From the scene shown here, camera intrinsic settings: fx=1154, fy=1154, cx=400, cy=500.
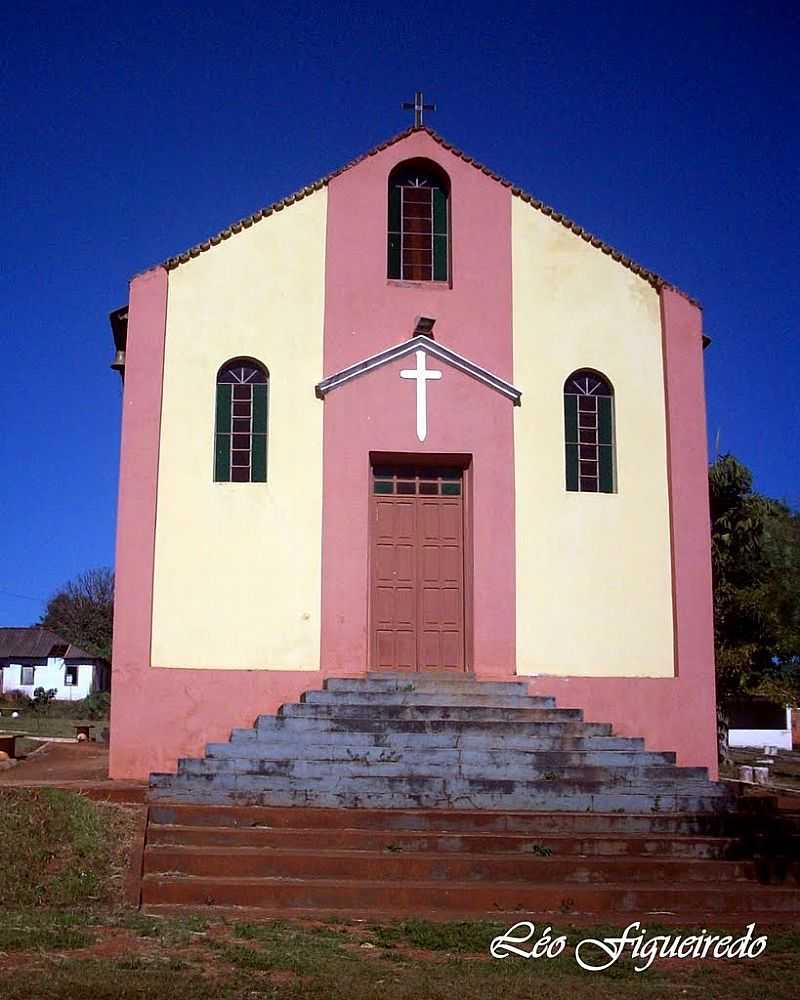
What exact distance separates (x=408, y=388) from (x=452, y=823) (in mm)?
5893

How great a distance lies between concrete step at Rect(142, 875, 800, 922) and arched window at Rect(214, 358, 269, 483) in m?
5.90

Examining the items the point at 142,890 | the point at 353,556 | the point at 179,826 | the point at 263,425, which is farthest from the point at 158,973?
the point at 263,425

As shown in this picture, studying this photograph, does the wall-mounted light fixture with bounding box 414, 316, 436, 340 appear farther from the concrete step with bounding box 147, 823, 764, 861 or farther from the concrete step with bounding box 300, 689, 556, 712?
the concrete step with bounding box 147, 823, 764, 861

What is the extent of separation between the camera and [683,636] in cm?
1455

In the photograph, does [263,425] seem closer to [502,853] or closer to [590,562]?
[590,562]

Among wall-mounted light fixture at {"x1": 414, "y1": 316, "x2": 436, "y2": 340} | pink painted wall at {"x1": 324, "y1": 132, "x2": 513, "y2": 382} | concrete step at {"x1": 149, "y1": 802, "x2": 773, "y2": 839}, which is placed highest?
pink painted wall at {"x1": 324, "y1": 132, "x2": 513, "y2": 382}

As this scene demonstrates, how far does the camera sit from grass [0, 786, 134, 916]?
9.49 m

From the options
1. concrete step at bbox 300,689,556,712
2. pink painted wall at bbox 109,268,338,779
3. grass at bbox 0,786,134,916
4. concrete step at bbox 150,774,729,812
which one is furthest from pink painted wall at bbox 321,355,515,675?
grass at bbox 0,786,134,916

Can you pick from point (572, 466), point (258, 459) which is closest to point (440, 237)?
point (572, 466)

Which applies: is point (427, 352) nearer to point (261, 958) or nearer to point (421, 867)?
point (421, 867)

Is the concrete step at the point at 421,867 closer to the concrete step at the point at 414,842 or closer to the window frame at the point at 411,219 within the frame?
the concrete step at the point at 414,842

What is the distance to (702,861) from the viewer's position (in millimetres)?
10867

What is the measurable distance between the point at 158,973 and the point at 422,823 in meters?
4.06
